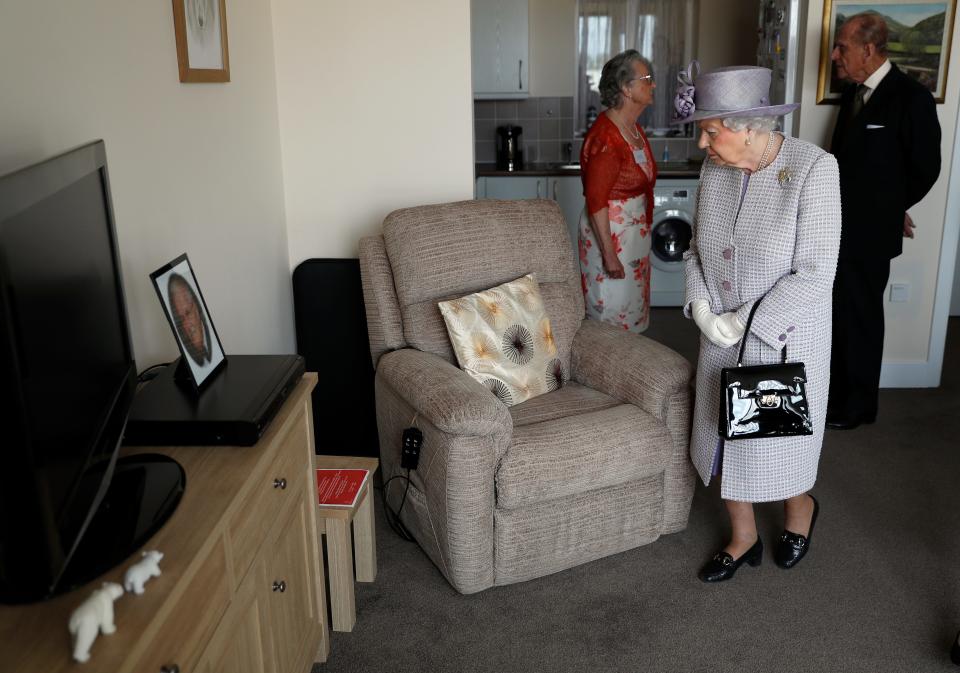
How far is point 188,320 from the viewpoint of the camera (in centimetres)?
174

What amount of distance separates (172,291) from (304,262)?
4.46ft

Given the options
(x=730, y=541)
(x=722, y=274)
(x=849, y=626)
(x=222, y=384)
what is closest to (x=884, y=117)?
(x=722, y=274)

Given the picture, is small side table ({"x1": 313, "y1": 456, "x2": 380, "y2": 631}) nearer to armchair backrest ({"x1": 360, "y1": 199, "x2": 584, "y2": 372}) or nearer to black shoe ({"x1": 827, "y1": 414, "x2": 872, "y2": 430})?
armchair backrest ({"x1": 360, "y1": 199, "x2": 584, "y2": 372})

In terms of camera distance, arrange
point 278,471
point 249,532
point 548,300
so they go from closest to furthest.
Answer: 1. point 249,532
2. point 278,471
3. point 548,300

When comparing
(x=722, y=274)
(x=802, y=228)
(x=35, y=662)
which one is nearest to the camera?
(x=35, y=662)

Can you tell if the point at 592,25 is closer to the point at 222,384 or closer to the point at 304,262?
the point at 304,262

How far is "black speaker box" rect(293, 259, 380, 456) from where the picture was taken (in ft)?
9.91

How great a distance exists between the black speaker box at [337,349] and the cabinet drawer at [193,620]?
1.71m

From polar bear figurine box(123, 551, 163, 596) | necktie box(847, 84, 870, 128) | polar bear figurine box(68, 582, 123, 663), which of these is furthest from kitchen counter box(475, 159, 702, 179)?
polar bear figurine box(68, 582, 123, 663)

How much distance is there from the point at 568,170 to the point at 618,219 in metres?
2.07

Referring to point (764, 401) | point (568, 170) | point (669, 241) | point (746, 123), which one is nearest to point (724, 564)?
point (764, 401)

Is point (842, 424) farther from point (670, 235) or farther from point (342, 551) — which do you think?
point (342, 551)

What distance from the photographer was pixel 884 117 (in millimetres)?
3287

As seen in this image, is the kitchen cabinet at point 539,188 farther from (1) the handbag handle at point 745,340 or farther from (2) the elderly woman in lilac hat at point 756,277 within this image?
(1) the handbag handle at point 745,340
